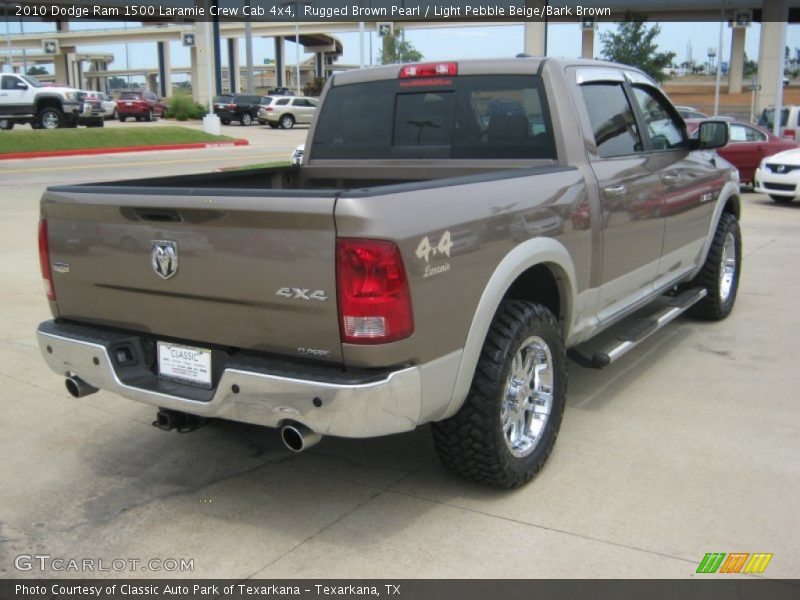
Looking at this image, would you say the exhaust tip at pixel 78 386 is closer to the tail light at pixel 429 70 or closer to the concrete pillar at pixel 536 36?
the tail light at pixel 429 70

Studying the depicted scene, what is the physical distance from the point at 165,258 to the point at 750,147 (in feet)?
53.9

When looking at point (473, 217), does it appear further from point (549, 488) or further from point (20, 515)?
point (20, 515)

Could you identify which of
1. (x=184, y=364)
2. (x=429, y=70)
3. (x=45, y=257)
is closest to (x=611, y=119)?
(x=429, y=70)

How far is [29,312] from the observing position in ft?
23.8

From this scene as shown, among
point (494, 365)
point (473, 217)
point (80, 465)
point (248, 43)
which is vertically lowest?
point (80, 465)

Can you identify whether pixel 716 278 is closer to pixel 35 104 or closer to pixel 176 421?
pixel 176 421

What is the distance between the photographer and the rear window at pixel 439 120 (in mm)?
4637

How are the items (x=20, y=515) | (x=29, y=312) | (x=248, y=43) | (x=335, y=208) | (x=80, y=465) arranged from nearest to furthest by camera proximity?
(x=335, y=208), (x=20, y=515), (x=80, y=465), (x=29, y=312), (x=248, y=43)

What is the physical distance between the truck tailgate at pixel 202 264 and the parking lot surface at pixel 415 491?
849 mm

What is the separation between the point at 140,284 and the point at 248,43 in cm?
4881

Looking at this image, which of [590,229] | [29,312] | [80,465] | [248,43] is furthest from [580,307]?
[248,43]

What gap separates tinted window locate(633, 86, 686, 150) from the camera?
18.1ft

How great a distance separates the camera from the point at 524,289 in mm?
4297

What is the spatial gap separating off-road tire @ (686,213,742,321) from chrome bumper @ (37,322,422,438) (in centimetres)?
416
